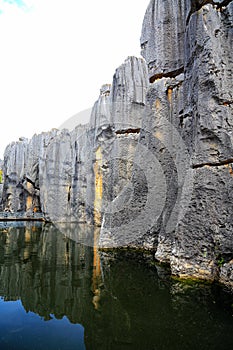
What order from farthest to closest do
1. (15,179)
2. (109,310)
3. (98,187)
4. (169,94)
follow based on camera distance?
(15,179) < (98,187) < (169,94) < (109,310)

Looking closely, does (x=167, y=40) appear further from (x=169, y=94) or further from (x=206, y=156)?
(x=206, y=156)

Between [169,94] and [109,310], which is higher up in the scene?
[169,94]

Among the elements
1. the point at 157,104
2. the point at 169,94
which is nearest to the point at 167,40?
the point at 169,94

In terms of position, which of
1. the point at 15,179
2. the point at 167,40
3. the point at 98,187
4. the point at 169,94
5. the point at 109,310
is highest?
the point at 167,40

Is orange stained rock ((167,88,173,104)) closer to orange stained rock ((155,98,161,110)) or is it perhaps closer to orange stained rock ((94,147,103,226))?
orange stained rock ((155,98,161,110))

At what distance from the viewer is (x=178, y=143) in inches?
253

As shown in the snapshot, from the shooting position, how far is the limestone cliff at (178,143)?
14.9 feet

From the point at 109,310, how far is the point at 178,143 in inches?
170

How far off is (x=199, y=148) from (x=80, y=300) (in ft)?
10.9

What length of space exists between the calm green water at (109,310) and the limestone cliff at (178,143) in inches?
28.6

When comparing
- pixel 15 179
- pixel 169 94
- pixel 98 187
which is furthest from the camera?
pixel 15 179

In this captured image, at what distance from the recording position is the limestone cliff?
4.53 metres

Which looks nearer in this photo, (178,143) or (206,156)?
(206,156)

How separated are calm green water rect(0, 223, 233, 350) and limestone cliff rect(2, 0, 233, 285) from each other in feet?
2.39
